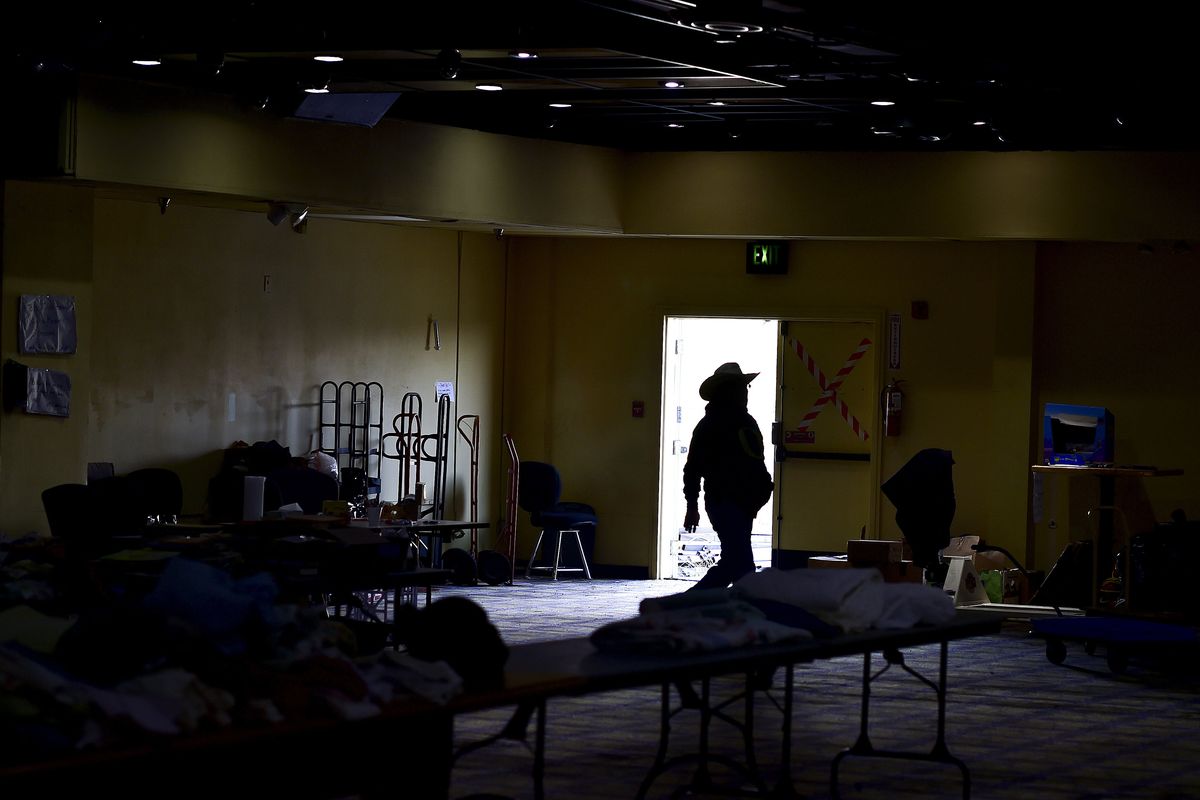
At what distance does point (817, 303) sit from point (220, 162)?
5658 mm

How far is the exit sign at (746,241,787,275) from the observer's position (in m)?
13.9

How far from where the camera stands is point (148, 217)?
1110cm

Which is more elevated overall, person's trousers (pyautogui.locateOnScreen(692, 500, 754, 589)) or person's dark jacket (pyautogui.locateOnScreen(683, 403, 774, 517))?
person's dark jacket (pyautogui.locateOnScreen(683, 403, 774, 517))

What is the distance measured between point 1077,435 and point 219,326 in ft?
21.0

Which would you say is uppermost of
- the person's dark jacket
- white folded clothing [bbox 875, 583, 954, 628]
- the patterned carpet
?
the person's dark jacket

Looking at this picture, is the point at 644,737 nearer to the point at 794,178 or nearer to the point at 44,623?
the point at 44,623

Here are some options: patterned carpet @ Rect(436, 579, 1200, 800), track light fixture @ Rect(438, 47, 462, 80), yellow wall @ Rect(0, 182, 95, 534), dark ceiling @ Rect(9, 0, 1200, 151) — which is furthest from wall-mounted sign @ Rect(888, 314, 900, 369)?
yellow wall @ Rect(0, 182, 95, 534)

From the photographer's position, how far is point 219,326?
11719 mm

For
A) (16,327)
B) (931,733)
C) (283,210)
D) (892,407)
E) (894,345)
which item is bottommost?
(931,733)

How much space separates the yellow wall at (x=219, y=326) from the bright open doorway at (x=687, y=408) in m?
1.61

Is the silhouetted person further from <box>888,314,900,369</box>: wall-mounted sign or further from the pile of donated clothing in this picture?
the pile of donated clothing

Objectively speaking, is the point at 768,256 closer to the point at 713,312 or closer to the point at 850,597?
the point at 713,312

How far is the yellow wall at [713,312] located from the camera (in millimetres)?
13312

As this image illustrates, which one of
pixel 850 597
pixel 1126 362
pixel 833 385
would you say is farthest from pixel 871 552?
pixel 850 597
